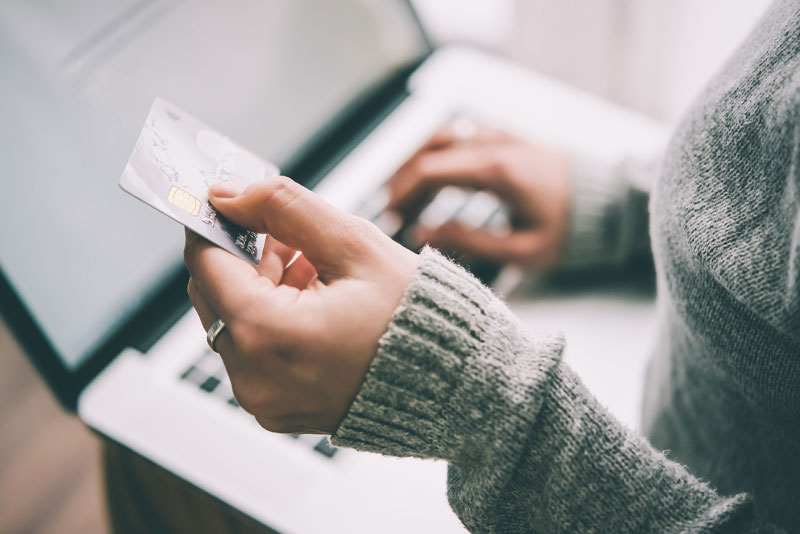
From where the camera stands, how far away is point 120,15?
1.61 ft

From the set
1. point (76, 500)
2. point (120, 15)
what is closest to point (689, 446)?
point (120, 15)

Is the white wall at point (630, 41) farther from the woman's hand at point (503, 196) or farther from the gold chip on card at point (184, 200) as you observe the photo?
the gold chip on card at point (184, 200)

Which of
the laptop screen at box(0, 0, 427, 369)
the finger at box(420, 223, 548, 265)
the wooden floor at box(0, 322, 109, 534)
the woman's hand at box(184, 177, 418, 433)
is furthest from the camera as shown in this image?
the wooden floor at box(0, 322, 109, 534)

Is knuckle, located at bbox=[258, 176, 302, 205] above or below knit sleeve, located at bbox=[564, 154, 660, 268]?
below

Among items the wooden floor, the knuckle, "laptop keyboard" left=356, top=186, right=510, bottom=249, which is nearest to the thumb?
the knuckle

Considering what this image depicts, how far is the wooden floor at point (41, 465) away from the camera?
92 centimetres

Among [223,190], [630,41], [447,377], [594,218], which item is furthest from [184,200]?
Result: [630,41]

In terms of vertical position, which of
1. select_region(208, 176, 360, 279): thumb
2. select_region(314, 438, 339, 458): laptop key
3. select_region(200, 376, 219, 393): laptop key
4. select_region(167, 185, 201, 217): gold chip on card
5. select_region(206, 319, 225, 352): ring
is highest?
select_region(208, 176, 360, 279): thumb

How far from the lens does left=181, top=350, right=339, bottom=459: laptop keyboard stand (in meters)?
0.53

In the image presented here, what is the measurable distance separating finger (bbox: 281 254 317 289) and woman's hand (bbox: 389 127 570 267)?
0.27 m

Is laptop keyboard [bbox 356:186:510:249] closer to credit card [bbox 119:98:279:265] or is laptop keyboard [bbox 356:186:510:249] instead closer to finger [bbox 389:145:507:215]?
finger [bbox 389:145:507:215]

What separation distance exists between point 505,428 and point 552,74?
2.59ft

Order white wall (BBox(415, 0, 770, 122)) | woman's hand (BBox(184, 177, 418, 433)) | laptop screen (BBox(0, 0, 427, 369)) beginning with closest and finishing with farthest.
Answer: woman's hand (BBox(184, 177, 418, 433)) → laptop screen (BBox(0, 0, 427, 369)) → white wall (BBox(415, 0, 770, 122))

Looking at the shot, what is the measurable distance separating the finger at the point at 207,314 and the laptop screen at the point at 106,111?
0.16 metres
